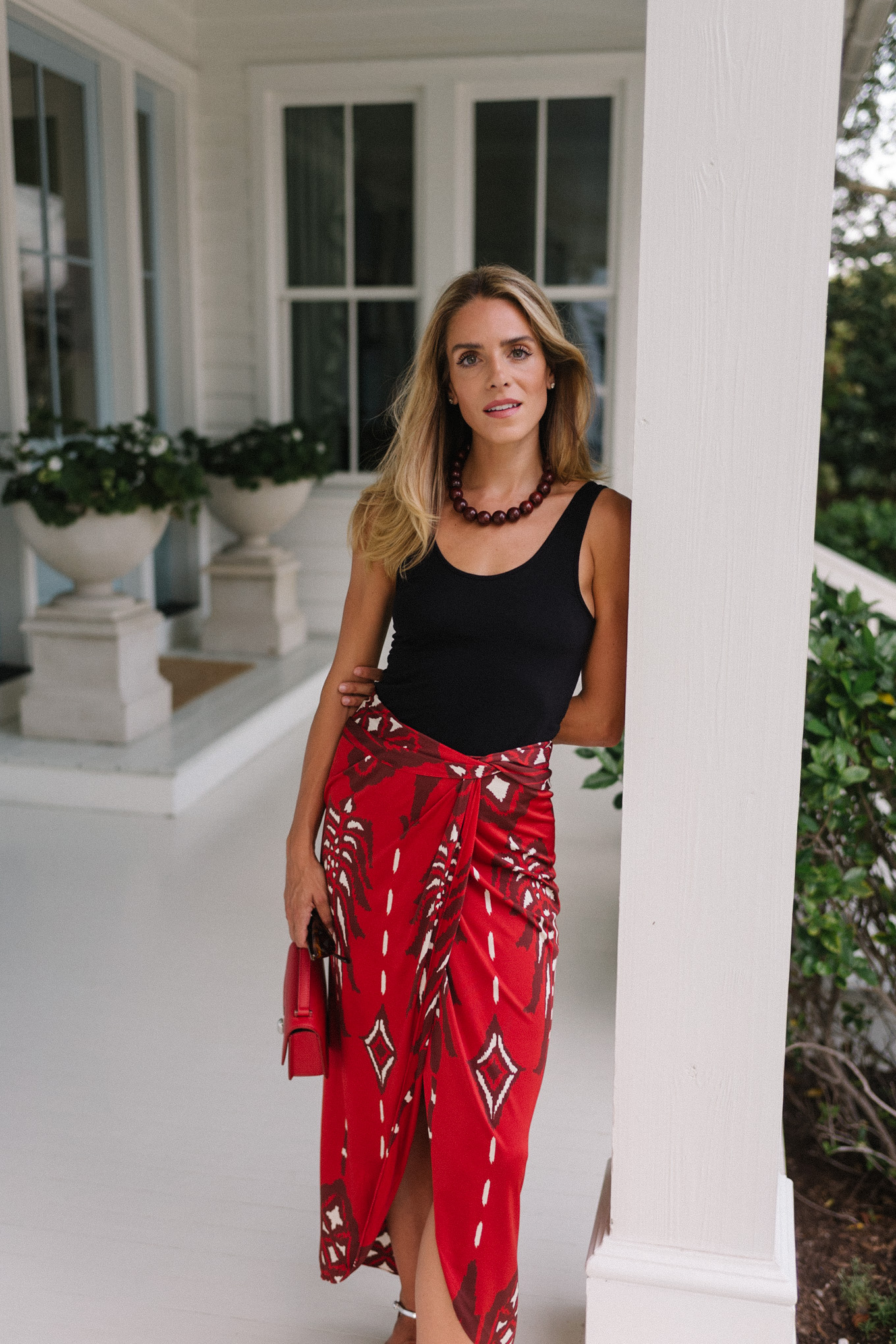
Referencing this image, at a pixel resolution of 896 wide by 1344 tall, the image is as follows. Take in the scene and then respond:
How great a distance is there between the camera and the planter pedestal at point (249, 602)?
6.21 metres

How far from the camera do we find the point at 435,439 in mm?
1672

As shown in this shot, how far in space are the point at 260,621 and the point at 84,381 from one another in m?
1.47

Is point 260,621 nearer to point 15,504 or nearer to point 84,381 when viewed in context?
point 84,381

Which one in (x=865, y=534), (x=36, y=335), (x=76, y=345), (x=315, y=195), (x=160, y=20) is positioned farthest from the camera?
(x=865, y=534)

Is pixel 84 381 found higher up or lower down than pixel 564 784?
higher up

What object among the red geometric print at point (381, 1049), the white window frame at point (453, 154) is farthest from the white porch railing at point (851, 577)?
the red geometric print at point (381, 1049)

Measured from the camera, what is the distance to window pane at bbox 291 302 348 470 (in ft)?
22.3

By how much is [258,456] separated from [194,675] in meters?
1.16

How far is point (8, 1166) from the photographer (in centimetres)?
226

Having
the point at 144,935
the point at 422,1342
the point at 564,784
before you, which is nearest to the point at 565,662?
the point at 422,1342

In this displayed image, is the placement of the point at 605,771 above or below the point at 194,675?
above

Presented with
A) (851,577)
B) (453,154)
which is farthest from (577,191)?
(851,577)

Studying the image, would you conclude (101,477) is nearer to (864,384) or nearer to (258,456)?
(258,456)

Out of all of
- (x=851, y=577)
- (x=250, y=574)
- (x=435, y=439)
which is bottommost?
(x=250, y=574)
